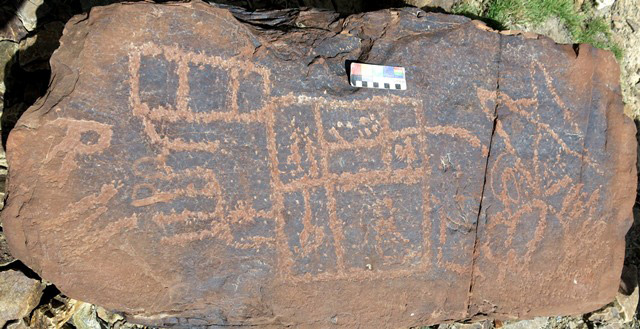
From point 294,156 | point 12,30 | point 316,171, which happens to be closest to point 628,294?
point 316,171

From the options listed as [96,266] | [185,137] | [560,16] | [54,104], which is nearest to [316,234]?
[185,137]

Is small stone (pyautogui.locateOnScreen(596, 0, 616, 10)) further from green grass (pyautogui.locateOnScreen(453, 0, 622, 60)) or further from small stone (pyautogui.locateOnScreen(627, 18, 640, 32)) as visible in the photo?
small stone (pyautogui.locateOnScreen(627, 18, 640, 32))

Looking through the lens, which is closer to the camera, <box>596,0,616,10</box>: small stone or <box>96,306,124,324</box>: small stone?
<box>96,306,124,324</box>: small stone

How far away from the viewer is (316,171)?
256cm

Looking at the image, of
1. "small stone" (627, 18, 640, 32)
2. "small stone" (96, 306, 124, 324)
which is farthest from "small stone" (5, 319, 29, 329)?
"small stone" (627, 18, 640, 32)

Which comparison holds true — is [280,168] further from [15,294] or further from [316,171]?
[15,294]

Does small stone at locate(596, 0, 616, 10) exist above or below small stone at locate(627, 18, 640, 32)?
above

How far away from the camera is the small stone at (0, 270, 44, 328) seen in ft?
9.57

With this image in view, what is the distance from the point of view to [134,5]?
7.94ft

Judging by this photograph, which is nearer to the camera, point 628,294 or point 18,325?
point 18,325

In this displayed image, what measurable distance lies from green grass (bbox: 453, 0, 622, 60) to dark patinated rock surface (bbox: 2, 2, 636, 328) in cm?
114

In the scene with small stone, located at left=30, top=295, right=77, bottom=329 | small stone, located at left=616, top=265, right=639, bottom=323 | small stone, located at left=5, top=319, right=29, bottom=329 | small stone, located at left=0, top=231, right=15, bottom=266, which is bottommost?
small stone, located at left=616, top=265, right=639, bottom=323

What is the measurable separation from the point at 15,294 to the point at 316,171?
169cm

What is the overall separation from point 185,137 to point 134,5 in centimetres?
59
